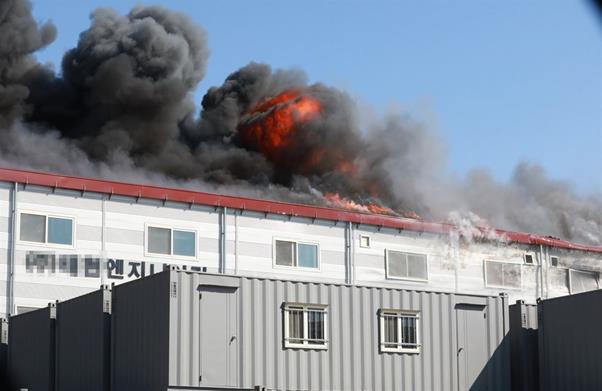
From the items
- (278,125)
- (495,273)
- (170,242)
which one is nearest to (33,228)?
(170,242)

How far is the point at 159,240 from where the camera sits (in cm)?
3572

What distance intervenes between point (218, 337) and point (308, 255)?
46.8ft

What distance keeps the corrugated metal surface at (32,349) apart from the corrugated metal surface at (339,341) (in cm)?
606

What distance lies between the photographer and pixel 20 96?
8225cm

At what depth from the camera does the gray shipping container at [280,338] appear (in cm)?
2367

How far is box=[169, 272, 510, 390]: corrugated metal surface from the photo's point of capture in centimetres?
2373

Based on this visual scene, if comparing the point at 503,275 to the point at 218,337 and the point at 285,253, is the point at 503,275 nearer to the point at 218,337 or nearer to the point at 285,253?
the point at 285,253

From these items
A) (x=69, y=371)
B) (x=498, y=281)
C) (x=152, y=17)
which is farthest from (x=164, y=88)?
(x=69, y=371)

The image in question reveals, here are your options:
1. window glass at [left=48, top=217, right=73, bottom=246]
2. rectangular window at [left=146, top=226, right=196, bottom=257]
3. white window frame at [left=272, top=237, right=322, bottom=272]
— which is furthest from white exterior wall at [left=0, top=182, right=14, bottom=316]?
white window frame at [left=272, top=237, right=322, bottom=272]

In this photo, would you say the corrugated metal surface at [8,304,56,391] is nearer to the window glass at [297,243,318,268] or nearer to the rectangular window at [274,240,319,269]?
the rectangular window at [274,240,319,269]

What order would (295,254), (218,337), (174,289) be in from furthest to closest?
(295,254) → (218,337) → (174,289)

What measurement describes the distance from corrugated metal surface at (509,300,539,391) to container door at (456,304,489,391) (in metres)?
0.88

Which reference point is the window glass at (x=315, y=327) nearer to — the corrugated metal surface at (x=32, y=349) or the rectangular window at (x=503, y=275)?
the corrugated metal surface at (x=32, y=349)

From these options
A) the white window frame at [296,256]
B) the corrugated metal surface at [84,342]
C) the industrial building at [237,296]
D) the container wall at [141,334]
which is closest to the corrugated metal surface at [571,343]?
the industrial building at [237,296]
